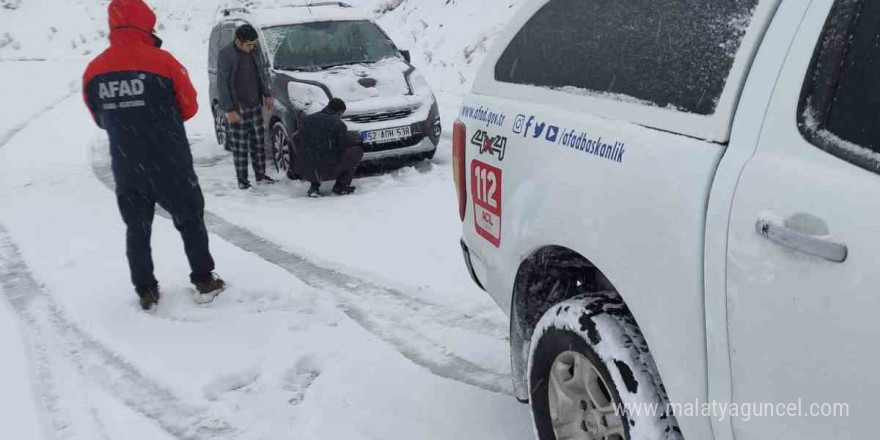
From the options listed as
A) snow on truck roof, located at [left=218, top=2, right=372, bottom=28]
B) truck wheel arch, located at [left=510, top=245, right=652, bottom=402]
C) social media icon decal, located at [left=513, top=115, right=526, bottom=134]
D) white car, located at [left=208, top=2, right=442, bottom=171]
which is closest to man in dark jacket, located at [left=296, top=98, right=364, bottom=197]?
white car, located at [left=208, top=2, right=442, bottom=171]

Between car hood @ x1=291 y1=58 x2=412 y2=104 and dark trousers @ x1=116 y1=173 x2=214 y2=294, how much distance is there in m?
3.41

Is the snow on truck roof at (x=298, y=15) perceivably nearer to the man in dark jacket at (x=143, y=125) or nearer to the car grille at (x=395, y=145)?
the car grille at (x=395, y=145)

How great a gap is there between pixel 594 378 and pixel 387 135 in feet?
18.7

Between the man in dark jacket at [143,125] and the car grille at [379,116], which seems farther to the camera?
the car grille at [379,116]

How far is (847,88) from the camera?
159cm

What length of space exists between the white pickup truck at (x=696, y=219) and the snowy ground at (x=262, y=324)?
3.18ft

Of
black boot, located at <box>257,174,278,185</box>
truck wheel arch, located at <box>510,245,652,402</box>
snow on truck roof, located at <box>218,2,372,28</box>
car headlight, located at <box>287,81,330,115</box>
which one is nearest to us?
truck wheel arch, located at <box>510,245,652,402</box>

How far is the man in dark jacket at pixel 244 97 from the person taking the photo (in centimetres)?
741

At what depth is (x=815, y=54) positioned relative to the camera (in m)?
1.65

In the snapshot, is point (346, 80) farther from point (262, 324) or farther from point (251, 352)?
point (251, 352)

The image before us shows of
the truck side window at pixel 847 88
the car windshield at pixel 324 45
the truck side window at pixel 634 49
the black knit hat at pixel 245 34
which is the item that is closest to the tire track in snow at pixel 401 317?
the truck side window at pixel 634 49

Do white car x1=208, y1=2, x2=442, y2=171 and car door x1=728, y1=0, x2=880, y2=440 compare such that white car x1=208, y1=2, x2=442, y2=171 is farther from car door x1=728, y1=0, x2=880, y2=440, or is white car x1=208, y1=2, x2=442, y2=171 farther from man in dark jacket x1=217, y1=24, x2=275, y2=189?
car door x1=728, y1=0, x2=880, y2=440

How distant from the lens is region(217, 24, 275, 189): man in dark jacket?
24.3 ft

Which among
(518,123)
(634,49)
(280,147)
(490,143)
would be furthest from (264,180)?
(634,49)
